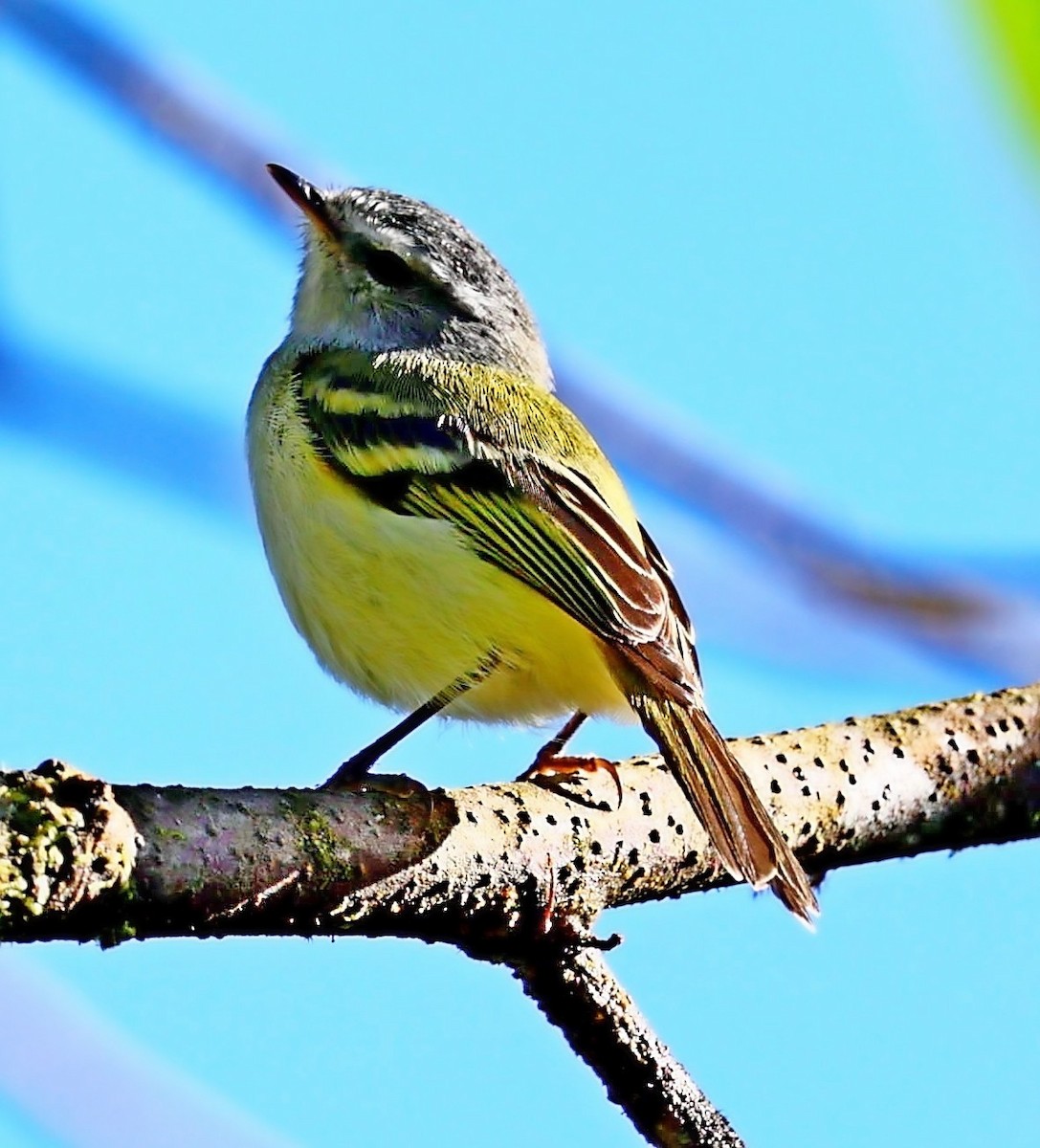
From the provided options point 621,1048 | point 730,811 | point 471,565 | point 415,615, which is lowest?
point 621,1048

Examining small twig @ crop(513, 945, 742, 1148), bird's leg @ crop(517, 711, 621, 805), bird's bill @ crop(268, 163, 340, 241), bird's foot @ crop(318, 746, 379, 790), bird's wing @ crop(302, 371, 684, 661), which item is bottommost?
small twig @ crop(513, 945, 742, 1148)

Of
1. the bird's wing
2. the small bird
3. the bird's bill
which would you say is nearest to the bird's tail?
the small bird

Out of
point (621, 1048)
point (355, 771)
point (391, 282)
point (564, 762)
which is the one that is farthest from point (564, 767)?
point (391, 282)

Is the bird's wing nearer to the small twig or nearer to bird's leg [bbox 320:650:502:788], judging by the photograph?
bird's leg [bbox 320:650:502:788]

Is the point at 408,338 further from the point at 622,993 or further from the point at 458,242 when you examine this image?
the point at 622,993

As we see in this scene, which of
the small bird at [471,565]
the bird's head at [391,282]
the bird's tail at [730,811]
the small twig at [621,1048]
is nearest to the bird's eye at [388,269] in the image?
the bird's head at [391,282]

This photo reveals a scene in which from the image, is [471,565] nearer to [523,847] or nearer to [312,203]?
[523,847]

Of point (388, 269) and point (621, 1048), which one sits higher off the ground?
point (388, 269)
